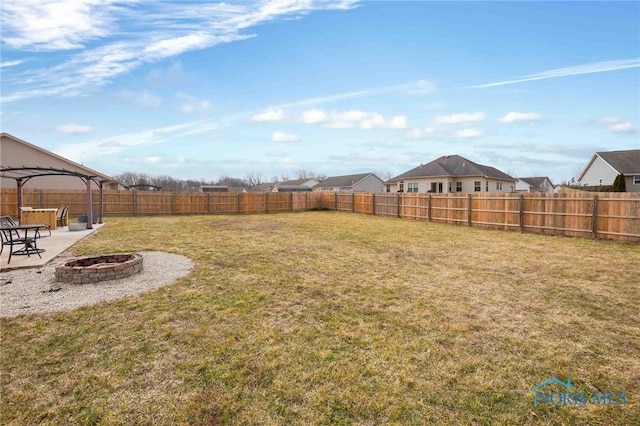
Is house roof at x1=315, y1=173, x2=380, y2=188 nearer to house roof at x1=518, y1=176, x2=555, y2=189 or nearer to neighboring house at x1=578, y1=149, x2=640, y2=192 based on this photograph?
neighboring house at x1=578, y1=149, x2=640, y2=192

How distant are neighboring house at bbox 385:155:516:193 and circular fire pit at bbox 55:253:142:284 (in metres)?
27.1

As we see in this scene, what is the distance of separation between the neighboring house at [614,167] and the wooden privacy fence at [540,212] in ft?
69.4

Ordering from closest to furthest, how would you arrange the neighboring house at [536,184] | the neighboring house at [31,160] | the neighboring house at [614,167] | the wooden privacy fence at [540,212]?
the wooden privacy fence at [540,212]
the neighboring house at [31,160]
the neighboring house at [614,167]
the neighboring house at [536,184]

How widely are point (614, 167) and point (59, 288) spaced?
36836mm

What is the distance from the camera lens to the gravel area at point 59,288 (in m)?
4.51

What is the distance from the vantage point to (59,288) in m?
5.25

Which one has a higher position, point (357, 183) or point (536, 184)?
point (536, 184)

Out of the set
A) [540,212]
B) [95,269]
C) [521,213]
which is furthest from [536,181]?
[95,269]

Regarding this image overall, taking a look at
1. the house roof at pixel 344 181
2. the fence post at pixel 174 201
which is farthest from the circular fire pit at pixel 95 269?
the house roof at pixel 344 181

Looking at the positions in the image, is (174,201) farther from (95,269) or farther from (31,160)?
(95,269)

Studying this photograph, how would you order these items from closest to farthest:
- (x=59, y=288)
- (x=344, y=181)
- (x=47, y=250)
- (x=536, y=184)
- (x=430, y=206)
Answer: (x=59, y=288), (x=47, y=250), (x=430, y=206), (x=344, y=181), (x=536, y=184)

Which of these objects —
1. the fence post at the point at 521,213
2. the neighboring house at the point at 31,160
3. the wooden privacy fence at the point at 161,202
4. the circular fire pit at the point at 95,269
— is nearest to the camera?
the circular fire pit at the point at 95,269

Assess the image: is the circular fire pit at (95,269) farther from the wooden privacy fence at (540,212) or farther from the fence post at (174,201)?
the fence post at (174,201)

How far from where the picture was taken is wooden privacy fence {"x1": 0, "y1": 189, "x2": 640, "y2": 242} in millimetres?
10453
